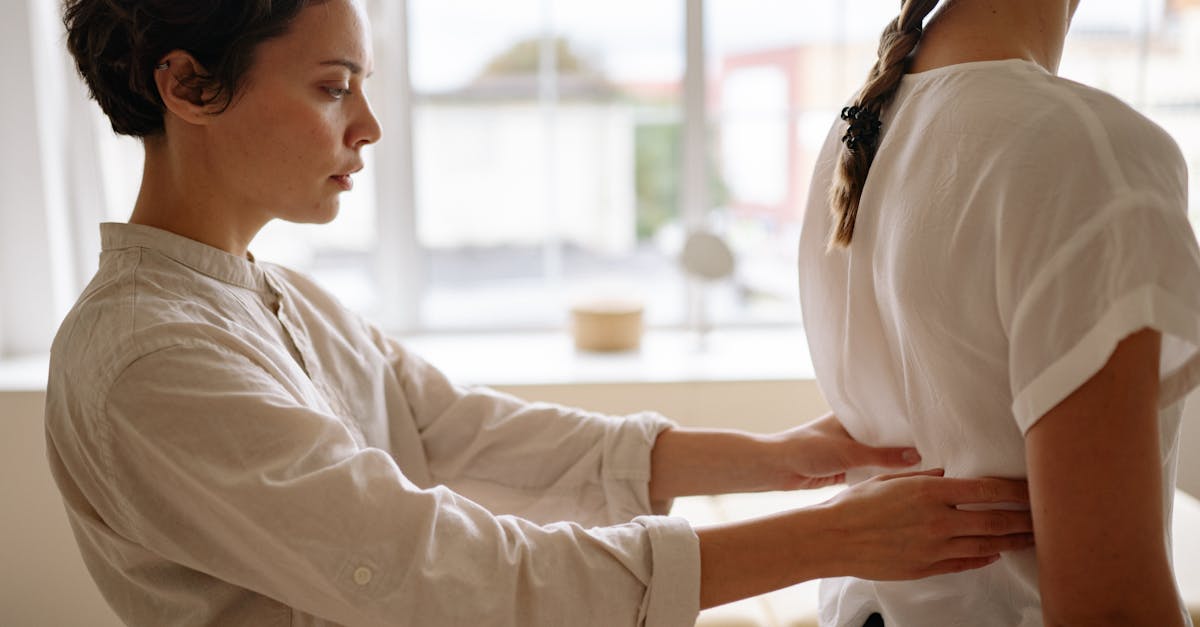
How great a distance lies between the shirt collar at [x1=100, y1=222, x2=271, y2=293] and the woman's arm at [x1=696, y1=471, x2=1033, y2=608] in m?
0.63

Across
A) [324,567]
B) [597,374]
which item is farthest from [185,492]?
[597,374]

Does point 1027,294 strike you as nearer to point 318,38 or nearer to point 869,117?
point 869,117

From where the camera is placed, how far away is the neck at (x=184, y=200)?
120cm

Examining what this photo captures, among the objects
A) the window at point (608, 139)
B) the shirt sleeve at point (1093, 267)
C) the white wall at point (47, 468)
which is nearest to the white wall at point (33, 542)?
the white wall at point (47, 468)

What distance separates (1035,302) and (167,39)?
94cm

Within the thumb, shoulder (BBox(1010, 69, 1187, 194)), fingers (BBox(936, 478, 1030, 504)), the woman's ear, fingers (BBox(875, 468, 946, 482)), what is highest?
the woman's ear

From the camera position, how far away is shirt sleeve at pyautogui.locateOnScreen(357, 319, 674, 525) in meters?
1.47

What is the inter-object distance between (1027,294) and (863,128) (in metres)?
0.31

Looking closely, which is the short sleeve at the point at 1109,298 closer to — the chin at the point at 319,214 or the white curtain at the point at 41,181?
the chin at the point at 319,214

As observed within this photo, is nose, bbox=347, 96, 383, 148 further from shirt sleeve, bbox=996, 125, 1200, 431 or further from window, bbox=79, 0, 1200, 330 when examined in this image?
window, bbox=79, 0, 1200, 330

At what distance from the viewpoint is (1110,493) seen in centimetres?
79

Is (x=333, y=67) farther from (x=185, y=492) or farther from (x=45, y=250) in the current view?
(x=45, y=250)

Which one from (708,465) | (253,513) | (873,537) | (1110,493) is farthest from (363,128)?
(1110,493)

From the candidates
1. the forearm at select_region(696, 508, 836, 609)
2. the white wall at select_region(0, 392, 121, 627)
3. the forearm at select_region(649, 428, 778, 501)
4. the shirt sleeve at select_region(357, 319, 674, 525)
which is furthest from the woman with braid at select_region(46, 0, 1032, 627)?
the white wall at select_region(0, 392, 121, 627)
